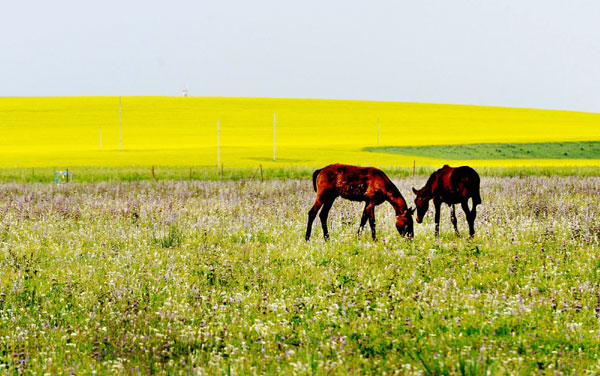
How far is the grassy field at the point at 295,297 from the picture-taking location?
5453 mm

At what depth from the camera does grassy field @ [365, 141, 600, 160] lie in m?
50.3

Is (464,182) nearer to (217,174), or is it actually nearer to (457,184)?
(457,184)

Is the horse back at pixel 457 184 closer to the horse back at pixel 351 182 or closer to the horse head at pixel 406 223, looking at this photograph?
the horse head at pixel 406 223

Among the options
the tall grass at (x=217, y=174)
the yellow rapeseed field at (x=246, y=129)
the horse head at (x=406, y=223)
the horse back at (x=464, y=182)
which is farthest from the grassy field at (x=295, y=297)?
the yellow rapeseed field at (x=246, y=129)

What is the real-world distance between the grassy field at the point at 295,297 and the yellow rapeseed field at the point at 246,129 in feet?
108

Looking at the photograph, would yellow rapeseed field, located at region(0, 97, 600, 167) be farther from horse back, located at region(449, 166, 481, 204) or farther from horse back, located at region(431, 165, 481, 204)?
horse back, located at region(449, 166, 481, 204)

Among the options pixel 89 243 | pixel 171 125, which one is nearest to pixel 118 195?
pixel 89 243

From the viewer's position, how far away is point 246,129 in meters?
72.2

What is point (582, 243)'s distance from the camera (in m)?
9.77

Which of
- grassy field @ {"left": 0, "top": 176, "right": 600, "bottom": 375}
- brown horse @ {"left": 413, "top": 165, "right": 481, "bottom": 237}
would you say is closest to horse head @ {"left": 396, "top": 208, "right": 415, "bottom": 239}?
grassy field @ {"left": 0, "top": 176, "right": 600, "bottom": 375}

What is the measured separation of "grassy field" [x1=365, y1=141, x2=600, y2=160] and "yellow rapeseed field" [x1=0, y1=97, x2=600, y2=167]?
2.77m

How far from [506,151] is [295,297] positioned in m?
47.5

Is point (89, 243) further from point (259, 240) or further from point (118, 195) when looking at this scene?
point (118, 195)

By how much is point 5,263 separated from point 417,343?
6300mm
